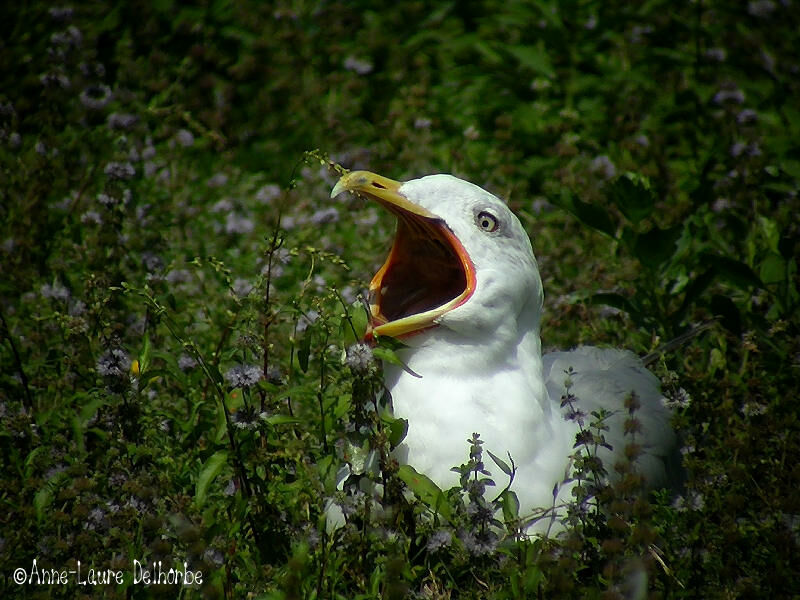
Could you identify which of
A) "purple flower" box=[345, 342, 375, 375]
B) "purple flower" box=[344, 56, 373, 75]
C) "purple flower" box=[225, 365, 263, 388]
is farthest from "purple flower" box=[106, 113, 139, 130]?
"purple flower" box=[345, 342, 375, 375]

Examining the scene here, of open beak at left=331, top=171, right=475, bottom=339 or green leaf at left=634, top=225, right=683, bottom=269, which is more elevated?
open beak at left=331, top=171, right=475, bottom=339

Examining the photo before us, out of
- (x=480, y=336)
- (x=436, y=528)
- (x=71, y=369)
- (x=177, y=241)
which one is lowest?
(x=177, y=241)

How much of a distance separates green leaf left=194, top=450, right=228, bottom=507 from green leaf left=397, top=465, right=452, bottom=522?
54 centimetres

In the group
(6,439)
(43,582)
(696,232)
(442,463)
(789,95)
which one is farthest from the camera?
(789,95)

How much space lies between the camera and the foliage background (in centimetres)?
301

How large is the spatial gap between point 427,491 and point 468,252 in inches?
34.2

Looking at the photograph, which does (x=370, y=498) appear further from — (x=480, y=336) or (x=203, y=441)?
(x=203, y=441)

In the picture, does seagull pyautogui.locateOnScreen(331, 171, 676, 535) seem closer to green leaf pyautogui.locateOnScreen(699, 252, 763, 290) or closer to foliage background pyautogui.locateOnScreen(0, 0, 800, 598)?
foliage background pyautogui.locateOnScreen(0, 0, 800, 598)

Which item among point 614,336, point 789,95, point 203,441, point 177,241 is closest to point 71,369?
point 203,441

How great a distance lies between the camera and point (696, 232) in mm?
5332

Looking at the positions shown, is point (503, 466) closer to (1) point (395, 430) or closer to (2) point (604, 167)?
(1) point (395, 430)

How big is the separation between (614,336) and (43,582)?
2927 millimetres

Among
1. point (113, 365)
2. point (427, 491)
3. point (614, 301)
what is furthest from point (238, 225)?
point (427, 491)

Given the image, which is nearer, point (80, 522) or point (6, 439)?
point (80, 522)
